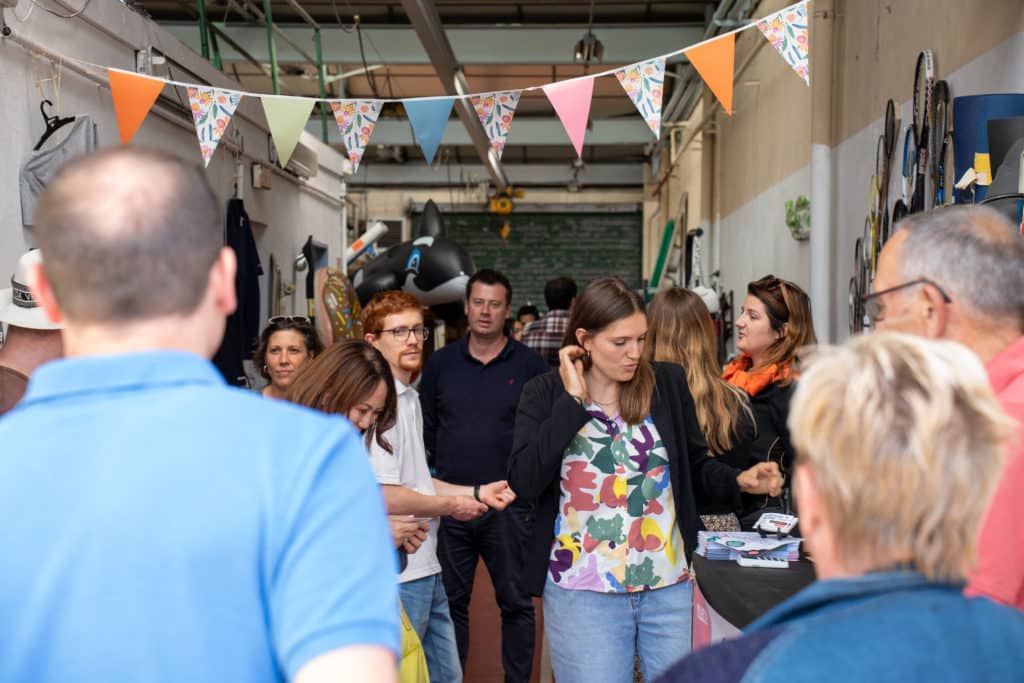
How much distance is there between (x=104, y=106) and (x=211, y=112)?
93 cm

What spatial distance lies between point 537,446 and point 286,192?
6.78 m

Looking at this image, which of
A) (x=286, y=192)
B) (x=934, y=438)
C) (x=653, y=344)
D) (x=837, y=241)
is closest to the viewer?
(x=934, y=438)

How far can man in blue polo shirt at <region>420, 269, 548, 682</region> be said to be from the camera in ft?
14.0

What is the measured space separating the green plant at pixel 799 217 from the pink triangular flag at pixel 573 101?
256 centimetres

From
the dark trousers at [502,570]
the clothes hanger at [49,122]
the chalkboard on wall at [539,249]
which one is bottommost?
the dark trousers at [502,570]

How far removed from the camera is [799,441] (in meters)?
Answer: 1.12

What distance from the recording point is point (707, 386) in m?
3.47

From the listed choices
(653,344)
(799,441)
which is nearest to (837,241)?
(653,344)

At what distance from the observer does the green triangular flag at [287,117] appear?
16.3ft

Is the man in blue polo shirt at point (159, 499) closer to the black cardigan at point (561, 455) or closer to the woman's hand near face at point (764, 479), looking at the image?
the black cardigan at point (561, 455)

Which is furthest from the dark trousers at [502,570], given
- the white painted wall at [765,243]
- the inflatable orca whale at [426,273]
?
the inflatable orca whale at [426,273]

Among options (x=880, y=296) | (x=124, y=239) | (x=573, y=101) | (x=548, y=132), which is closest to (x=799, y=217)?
(x=573, y=101)

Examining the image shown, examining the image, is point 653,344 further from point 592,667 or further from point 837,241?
point 837,241

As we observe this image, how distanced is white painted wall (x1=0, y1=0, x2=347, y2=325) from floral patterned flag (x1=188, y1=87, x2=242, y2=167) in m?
0.64
